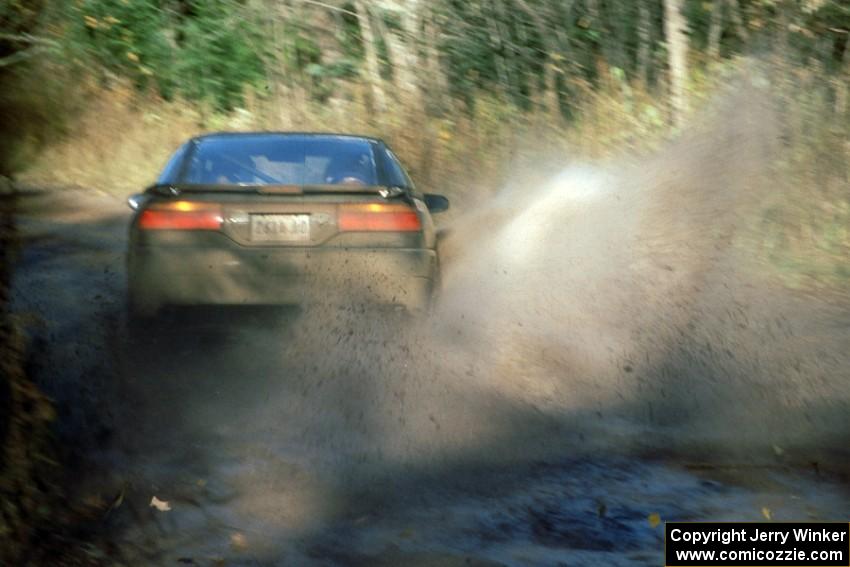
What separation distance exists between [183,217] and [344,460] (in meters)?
2.46

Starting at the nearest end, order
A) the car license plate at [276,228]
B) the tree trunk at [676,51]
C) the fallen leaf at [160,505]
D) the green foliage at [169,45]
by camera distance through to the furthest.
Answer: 1. the fallen leaf at [160,505]
2. the car license plate at [276,228]
3. the tree trunk at [676,51]
4. the green foliage at [169,45]

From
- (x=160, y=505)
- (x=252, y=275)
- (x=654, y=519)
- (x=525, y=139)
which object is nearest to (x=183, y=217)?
(x=252, y=275)

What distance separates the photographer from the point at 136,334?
8812 millimetres

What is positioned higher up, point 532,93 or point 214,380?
point 214,380

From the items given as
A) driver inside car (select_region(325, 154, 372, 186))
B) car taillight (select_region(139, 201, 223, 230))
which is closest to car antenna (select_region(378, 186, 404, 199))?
driver inside car (select_region(325, 154, 372, 186))

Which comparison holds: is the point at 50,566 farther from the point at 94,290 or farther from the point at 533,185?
the point at 533,185

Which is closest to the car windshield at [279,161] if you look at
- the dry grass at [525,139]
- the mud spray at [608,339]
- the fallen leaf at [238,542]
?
the mud spray at [608,339]

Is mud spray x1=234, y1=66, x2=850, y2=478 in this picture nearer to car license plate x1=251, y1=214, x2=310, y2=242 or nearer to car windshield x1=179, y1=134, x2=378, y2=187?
car license plate x1=251, y1=214, x2=310, y2=242

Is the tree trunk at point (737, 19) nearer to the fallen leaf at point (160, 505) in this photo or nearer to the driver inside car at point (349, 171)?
the driver inside car at point (349, 171)

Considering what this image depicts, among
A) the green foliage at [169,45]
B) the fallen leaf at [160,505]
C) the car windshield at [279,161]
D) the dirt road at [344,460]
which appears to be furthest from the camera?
the green foliage at [169,45]

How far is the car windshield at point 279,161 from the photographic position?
920cm

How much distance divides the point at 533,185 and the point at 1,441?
378 inches

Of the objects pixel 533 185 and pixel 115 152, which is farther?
pixel 115 152

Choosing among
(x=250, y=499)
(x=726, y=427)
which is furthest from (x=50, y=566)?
(x=726, y=427)
